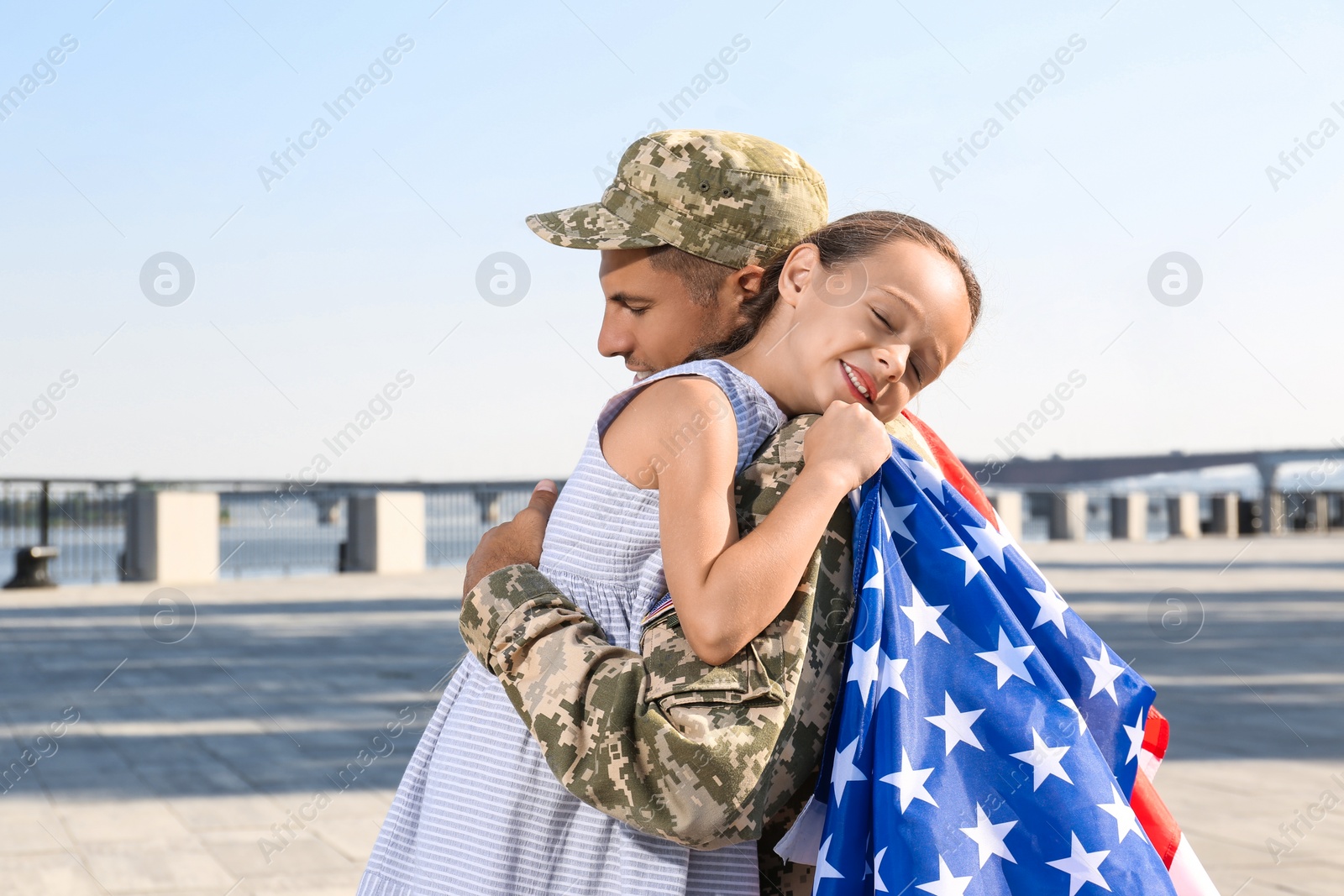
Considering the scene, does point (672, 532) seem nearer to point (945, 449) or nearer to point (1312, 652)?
point (945, 449)

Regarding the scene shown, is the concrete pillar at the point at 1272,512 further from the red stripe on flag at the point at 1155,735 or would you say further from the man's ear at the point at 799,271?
the man's ear at the point at 799,271

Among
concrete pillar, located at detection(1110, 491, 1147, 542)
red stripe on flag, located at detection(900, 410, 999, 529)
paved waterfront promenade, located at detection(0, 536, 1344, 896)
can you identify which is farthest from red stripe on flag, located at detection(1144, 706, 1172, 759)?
concrete pillar, located at detection(1110, 491, 1147, 542)

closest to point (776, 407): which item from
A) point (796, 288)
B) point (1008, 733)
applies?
point (796, 288)

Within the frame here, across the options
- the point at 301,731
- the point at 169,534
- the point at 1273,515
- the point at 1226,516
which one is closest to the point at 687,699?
the point at 301,731

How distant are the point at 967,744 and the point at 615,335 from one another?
790 millimetres

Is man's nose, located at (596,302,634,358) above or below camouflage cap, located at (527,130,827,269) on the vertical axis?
below

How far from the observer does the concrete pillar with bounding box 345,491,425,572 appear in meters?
18.8

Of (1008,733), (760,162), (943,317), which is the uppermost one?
(760,162)

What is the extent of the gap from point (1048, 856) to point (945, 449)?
0.77m

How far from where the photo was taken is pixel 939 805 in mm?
1291

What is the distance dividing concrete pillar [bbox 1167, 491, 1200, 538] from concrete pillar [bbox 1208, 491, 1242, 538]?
1275 mm

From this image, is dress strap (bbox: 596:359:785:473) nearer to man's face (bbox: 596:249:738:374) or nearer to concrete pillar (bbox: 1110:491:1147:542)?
man's face (bbox: 596:249:738:374)

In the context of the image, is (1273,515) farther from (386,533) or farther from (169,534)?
(169,534)

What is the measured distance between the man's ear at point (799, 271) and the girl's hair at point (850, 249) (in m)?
A: 0.01
